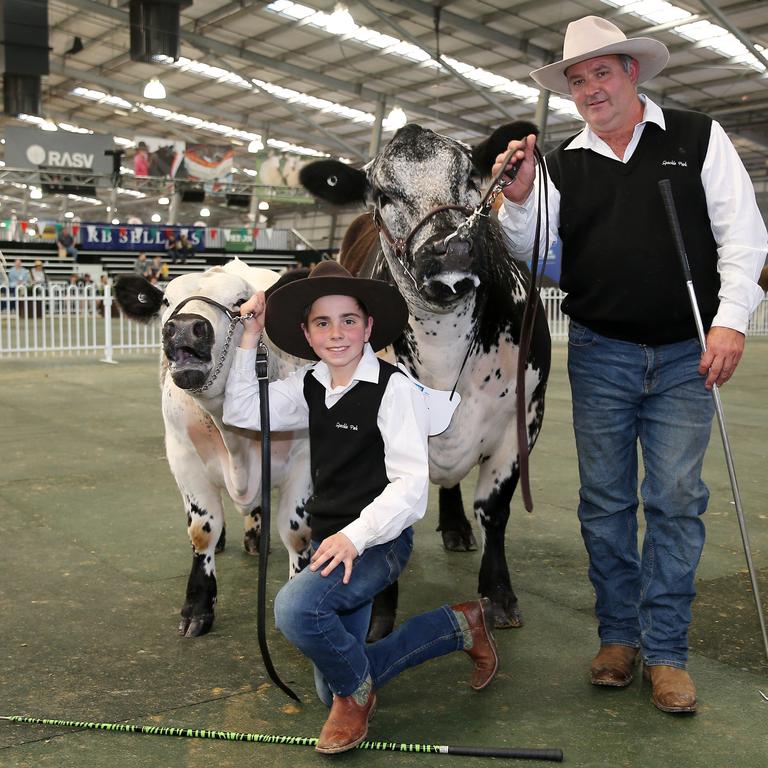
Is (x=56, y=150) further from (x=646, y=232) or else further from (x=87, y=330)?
(x=646, y=232)

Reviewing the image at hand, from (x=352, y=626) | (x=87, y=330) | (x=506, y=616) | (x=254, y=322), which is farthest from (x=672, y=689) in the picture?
(x=87, y=330)

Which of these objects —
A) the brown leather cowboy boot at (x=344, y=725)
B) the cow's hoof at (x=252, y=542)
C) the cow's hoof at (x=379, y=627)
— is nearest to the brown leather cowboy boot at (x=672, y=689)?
the brown leather cowboy boot at (x=344, y=725)

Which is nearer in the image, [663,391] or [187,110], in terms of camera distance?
[663,391]

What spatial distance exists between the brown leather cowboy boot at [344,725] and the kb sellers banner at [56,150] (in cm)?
2845

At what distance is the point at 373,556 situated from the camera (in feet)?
9.00

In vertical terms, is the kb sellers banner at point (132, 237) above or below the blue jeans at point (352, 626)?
above

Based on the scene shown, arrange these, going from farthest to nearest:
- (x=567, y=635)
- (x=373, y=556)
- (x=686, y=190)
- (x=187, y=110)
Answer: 1. (x=187, y=110)
2. (x=567, y=635)
3. (x=686, y=190)
4. (x=373, y=556)

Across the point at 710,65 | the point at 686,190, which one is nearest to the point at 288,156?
the point at 710,65

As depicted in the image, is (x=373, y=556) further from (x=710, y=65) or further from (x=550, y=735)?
(x=710, y=65)

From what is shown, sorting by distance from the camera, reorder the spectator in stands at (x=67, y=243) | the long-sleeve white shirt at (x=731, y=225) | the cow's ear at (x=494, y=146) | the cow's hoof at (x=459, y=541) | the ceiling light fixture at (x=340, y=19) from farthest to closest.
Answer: the spectator in stands at (x=67, y=243)
the ceiling light fixture at (x=340, y=19)
the cow's hoof at (x=459, y=541)
the cow's ear at (x=494, y=146)
the long-sleeve white shirt at (x=731, y=225)

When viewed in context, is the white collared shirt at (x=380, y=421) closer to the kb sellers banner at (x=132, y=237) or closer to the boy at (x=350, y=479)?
the boy at (x=350, y=479)

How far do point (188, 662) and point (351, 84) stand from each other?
2658cm

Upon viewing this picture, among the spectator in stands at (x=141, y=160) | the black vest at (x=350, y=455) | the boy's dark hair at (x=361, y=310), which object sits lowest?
the black vest at (x=350, y=455)

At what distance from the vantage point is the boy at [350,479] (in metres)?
2.62
